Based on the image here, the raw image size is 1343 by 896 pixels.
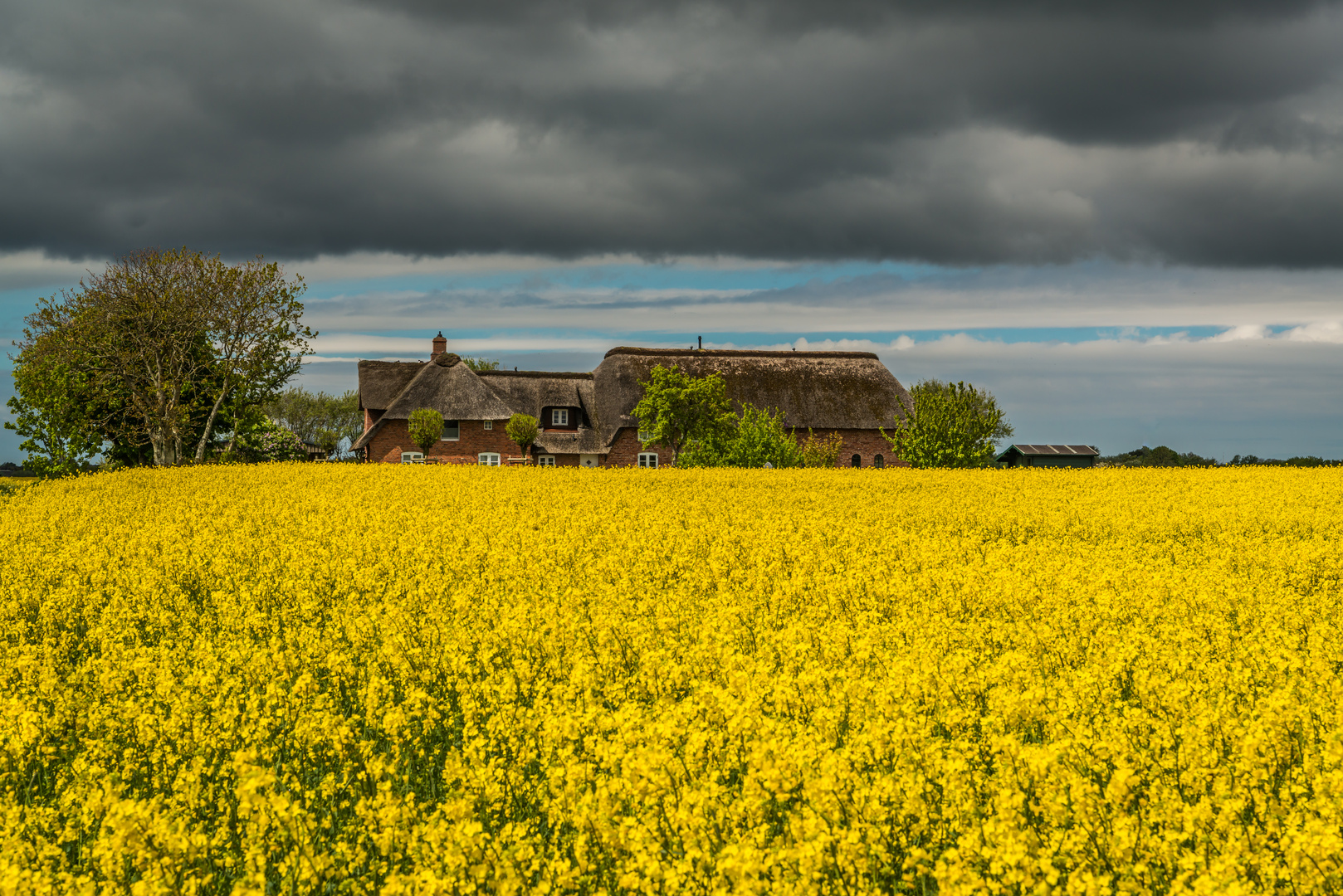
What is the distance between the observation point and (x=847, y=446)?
159 ft

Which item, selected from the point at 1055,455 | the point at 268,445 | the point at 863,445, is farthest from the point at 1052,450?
the point at 268,445

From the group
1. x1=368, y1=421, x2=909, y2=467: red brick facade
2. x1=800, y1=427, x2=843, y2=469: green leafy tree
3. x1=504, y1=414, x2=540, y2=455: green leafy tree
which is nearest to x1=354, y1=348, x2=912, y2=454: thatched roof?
x1=368, y1=421, x2=909, y2=467: red brick facade

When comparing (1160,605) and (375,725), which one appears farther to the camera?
(1160,605)

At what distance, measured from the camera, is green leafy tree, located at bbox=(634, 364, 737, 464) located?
3628 cm

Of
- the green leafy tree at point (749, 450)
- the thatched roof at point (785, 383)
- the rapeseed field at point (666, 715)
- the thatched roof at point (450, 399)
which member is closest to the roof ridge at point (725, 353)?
the thatched roof at point (785, 383)

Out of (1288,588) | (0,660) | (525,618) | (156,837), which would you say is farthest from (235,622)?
(1288,588)

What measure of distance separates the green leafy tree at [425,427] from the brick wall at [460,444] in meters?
3.31

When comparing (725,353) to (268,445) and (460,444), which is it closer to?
(460,444)

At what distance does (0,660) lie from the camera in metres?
6.76

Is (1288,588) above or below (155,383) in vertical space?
below

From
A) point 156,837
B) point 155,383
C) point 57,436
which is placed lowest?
point 156,837

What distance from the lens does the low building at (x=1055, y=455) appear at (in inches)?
2179

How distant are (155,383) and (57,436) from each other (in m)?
3.84

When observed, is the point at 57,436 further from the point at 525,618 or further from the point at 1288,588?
the point at 1288,588
